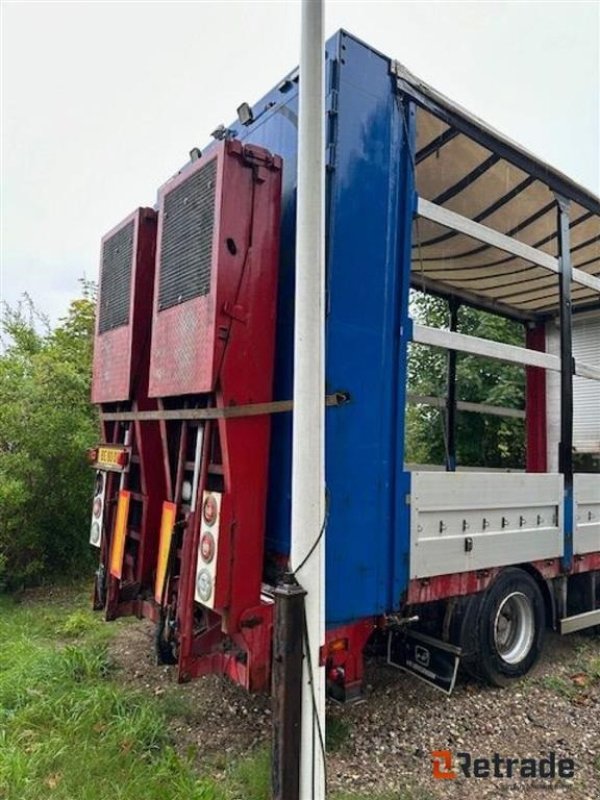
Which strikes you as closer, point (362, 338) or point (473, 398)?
point (362, 338)

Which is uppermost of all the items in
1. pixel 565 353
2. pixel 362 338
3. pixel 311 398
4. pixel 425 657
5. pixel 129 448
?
pixel 565 353

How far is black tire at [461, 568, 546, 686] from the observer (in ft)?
10.7

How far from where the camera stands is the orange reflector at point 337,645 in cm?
260

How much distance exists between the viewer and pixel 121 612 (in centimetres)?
321

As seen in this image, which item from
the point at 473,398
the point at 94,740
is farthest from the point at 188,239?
the point at 473,398

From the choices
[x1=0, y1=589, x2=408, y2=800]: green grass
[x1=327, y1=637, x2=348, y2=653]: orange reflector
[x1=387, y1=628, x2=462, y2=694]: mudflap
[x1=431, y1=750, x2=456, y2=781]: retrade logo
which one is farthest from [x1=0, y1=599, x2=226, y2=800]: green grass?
[x1=387, y1=628, x2=462, y2=694]: mudflap

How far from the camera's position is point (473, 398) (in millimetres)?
8086

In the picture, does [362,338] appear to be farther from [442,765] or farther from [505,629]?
[505,629]

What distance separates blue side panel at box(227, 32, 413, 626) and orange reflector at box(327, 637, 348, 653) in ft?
0.36

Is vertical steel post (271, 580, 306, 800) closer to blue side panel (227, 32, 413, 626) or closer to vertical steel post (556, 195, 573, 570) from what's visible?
blue side panel (227, 32, 413, 626)

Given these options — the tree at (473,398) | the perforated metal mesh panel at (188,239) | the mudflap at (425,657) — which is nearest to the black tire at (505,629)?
the mudflap at (425,657)

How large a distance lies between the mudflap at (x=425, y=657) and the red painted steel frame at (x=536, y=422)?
Result: 385cm

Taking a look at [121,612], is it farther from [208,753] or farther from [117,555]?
[208,753]

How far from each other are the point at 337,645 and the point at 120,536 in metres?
1.42
